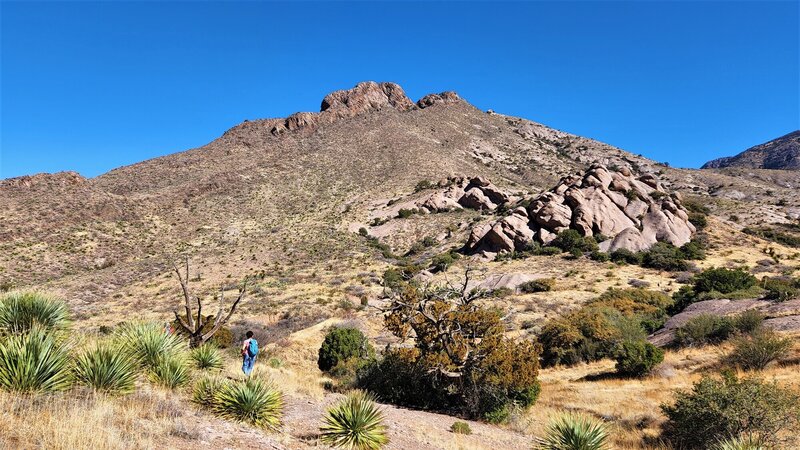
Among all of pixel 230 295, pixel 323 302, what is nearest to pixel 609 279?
pixel 323 302

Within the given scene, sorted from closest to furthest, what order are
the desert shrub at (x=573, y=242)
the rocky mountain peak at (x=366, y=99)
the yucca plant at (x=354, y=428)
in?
the yucca plant at (x=354, y=428), the desert shrub at (x=573, y=242), the rocky mountain peak at (x=366, y=99)

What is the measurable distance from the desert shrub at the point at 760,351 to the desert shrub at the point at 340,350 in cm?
1303

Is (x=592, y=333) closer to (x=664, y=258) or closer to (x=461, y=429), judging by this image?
(x=461, y=429)

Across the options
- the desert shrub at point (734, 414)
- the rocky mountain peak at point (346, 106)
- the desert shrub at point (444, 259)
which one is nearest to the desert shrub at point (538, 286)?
the desert shrub at point (444, 259)

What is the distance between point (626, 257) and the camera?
39094 mm

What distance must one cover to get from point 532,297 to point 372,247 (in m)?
24.8

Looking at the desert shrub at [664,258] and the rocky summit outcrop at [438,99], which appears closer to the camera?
the desert shrub at [664,258]

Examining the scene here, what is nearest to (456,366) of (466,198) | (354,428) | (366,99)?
(354,428)

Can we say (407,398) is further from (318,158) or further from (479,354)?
(318,158)

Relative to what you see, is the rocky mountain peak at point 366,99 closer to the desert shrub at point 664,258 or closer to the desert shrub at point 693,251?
the desert shrub at point 664,258

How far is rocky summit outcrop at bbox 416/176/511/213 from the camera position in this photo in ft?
200

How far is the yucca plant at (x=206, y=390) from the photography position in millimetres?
8121

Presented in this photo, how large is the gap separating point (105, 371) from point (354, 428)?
4324mm

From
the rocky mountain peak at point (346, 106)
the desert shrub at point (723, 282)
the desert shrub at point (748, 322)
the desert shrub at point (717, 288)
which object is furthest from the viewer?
the rocky mountain peak at point (346, 106)
